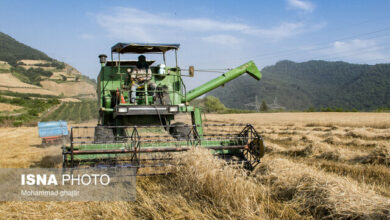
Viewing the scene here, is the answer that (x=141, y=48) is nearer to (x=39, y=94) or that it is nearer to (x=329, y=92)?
(x=39, y=94)

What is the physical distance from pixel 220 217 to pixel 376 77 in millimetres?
170106

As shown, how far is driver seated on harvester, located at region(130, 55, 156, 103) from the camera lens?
7986 millimetres

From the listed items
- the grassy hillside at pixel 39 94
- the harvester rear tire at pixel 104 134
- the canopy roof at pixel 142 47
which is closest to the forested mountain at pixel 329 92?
the grassy hillside at pixel 39 94

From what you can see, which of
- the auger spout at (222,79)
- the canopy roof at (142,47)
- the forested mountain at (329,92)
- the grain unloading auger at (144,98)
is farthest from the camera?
the forested mountain at (329,92)

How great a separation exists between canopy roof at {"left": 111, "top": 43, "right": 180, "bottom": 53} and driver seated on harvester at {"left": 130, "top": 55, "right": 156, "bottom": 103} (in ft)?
1.08

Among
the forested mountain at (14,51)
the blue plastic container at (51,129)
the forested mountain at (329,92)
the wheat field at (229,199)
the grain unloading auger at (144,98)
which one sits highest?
the forested mountain at (14,51)

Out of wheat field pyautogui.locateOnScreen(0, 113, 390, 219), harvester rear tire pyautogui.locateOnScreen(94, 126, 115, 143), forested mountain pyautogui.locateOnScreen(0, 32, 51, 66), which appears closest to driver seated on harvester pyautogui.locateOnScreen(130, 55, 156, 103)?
harvester rear tire pyautogui.locateOnScreen(94, 126, 115, 143)

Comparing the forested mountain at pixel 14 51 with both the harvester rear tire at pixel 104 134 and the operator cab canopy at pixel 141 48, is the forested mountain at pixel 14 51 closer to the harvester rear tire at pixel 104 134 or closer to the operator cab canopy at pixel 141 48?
the operator cab canopy at pixel 141 48

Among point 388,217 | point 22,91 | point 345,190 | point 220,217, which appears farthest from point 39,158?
point 22,91

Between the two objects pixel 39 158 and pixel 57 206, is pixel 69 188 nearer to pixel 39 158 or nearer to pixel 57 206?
pixel 57 206

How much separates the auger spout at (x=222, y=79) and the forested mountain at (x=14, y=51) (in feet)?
392

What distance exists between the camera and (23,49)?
14675cm

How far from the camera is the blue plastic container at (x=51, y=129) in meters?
12.8

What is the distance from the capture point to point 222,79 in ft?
30.8
